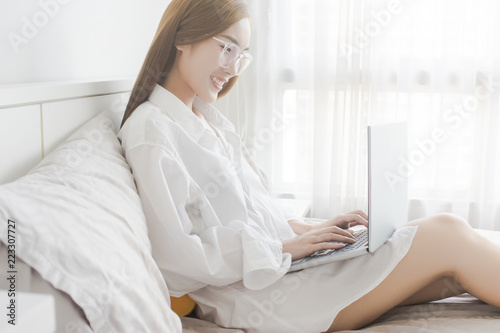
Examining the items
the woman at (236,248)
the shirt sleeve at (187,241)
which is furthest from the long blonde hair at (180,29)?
the shirt sleeve at (187,241)

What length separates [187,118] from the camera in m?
1.33

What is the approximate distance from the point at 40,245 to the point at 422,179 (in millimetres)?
2113

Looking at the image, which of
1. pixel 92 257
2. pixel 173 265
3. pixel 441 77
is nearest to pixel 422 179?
pixel 441 77

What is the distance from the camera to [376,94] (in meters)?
2.48

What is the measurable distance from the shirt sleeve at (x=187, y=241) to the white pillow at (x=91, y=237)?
0.18 ft

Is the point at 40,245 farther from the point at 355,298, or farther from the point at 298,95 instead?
the point at 298,95

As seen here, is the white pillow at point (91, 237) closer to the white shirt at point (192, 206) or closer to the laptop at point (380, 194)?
the white shirt at point (192, 206)

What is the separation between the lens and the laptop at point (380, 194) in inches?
44.9

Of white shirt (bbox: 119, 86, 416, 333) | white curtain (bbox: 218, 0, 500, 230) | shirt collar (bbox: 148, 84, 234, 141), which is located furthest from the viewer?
white curtain (bbox: 218, 0, 500, 230)

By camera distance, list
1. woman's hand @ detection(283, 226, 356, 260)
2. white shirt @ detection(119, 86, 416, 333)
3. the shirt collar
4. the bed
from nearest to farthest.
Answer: the bed
white shirt @ detection(119, 86, 416, 333)
woman's hand @ detection(283, 226, 356, 260)
the shirt collar

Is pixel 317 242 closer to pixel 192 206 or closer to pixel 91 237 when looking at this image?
pixel 192 206

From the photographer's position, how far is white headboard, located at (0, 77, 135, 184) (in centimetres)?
100

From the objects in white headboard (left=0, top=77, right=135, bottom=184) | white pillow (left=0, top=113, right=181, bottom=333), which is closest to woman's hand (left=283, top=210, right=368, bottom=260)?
white pillow (left=0, top=113, right=181, bottom=333)

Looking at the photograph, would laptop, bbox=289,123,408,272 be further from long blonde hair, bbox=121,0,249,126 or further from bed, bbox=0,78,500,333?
long blonde hair, bbox=121,0,249,126
